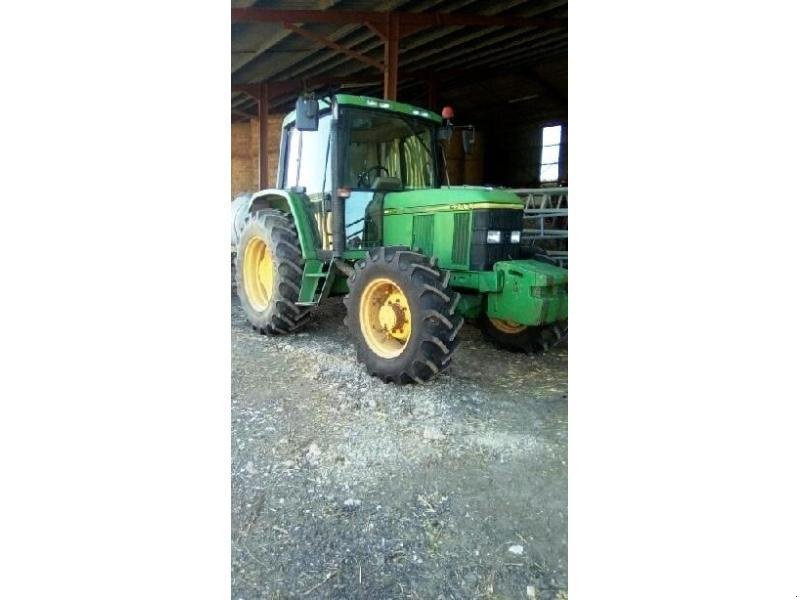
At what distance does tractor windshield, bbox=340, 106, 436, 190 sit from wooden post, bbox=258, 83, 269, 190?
594mm

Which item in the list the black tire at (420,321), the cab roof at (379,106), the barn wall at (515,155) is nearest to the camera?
the black tire at (420,321)

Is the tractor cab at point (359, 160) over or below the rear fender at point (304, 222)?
over

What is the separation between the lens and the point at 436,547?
3.77 feet

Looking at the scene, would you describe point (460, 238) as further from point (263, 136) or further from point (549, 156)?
point (549, 156)

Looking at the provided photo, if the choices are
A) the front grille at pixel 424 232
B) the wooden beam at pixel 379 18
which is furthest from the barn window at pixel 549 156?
the front grille at pixel 424 232

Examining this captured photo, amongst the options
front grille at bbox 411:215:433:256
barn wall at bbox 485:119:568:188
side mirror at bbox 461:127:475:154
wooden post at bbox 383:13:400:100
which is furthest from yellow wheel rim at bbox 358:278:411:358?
barn wall at bbox 485:119:568:188

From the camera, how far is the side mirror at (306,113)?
2.22 metres

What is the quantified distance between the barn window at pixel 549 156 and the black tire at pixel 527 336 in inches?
136

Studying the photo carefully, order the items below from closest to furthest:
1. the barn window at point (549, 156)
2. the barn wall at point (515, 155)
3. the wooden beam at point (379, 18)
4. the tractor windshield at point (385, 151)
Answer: the wooden beam at point (379, 18) → the tractor windshield at point (385, 151) → the barn wall at point (515, 155) → the barn window at point (549, 156)

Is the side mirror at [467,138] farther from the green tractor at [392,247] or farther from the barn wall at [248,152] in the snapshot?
the barn wall at [248,152]

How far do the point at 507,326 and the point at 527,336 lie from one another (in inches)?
6.1

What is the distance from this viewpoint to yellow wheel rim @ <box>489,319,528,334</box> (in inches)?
99.8
